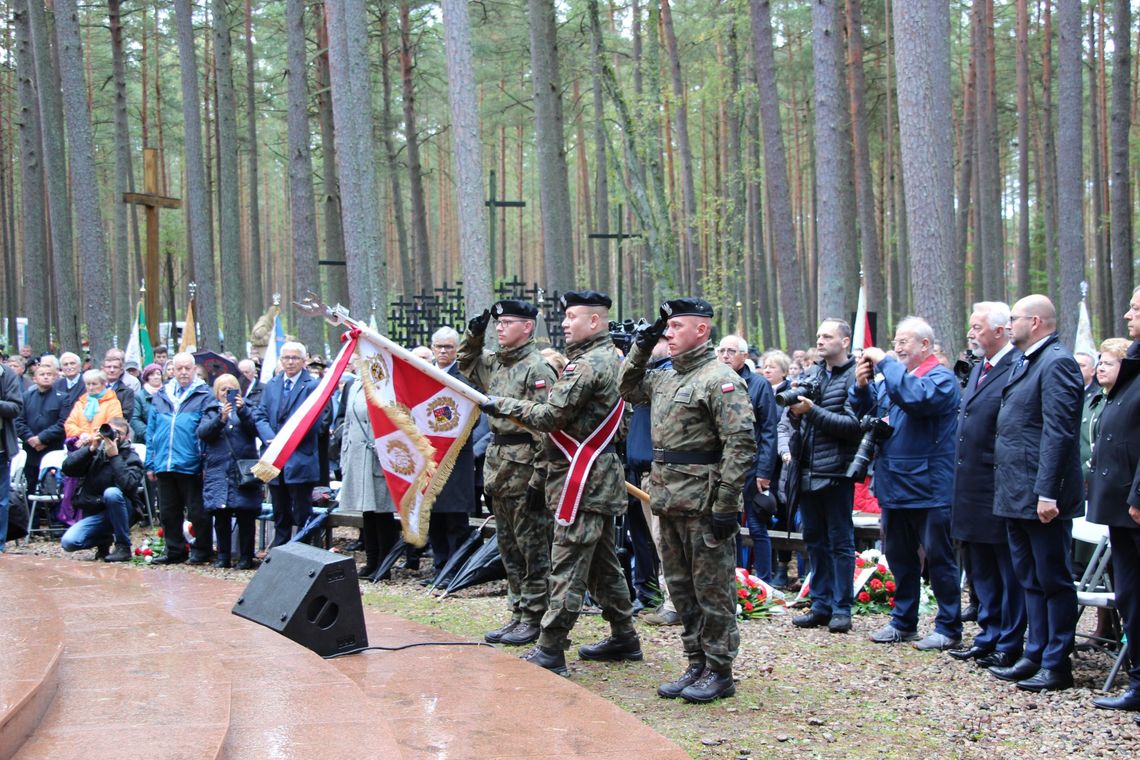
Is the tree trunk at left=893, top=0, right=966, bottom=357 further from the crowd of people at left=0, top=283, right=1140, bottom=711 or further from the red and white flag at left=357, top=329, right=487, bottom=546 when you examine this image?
the red and white flag at left=357, top=329, right=487, bottom=546

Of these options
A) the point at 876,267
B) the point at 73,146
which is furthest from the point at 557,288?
the point at 73,146

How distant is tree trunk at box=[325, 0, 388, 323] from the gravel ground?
962cm

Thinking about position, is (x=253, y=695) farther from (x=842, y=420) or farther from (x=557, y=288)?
(x=557, y=288)

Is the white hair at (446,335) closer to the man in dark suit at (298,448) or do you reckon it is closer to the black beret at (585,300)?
the man in dark suit at (298,448)

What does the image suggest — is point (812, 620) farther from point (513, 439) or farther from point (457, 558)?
point (457, 558)

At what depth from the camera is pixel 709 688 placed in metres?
6.14

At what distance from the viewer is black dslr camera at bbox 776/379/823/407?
24.3 feet

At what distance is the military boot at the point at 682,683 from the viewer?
6.23m

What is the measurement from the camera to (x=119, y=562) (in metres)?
11.5

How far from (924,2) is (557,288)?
30.7 feet

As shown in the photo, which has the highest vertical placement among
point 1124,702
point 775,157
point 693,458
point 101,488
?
point 775,157

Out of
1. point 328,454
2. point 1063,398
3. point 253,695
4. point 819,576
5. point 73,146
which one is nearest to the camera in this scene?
point 253,695

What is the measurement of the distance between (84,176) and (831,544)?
50.8ft

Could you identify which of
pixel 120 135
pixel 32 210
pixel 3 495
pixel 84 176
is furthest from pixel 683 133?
pixel 3 495
